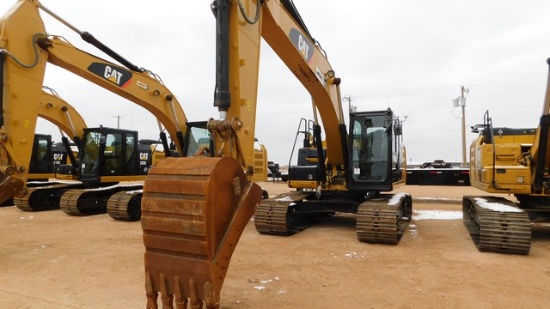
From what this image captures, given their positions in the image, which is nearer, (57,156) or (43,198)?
(43,198)

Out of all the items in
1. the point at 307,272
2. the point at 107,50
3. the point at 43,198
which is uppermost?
the point at 107,50

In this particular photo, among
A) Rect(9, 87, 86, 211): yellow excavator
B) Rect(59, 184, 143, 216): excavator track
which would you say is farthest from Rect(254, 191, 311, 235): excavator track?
Rect(9, 87, 86, 211): yellow excavator

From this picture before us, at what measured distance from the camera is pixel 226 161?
3.20 m

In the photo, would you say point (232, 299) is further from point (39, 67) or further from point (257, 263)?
point (39, 67)

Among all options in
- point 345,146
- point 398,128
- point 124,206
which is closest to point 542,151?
point 398,128

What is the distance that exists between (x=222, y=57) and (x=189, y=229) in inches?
67.7

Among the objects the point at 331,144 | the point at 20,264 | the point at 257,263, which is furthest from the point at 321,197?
the point at 20,264

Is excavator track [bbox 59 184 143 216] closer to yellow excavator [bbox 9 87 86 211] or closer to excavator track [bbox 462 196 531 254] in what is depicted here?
yellow excavator [bbox 9 87 86 211]

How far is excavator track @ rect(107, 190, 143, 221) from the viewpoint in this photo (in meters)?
9.46

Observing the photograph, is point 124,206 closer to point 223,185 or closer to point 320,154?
point 320,154

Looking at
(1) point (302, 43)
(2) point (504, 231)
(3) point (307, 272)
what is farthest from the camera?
(1) point (302, 43)

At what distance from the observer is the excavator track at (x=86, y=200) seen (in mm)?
10398

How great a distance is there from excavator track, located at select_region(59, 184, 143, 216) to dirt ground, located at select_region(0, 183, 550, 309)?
7.65 ft

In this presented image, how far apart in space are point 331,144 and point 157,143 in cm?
683
